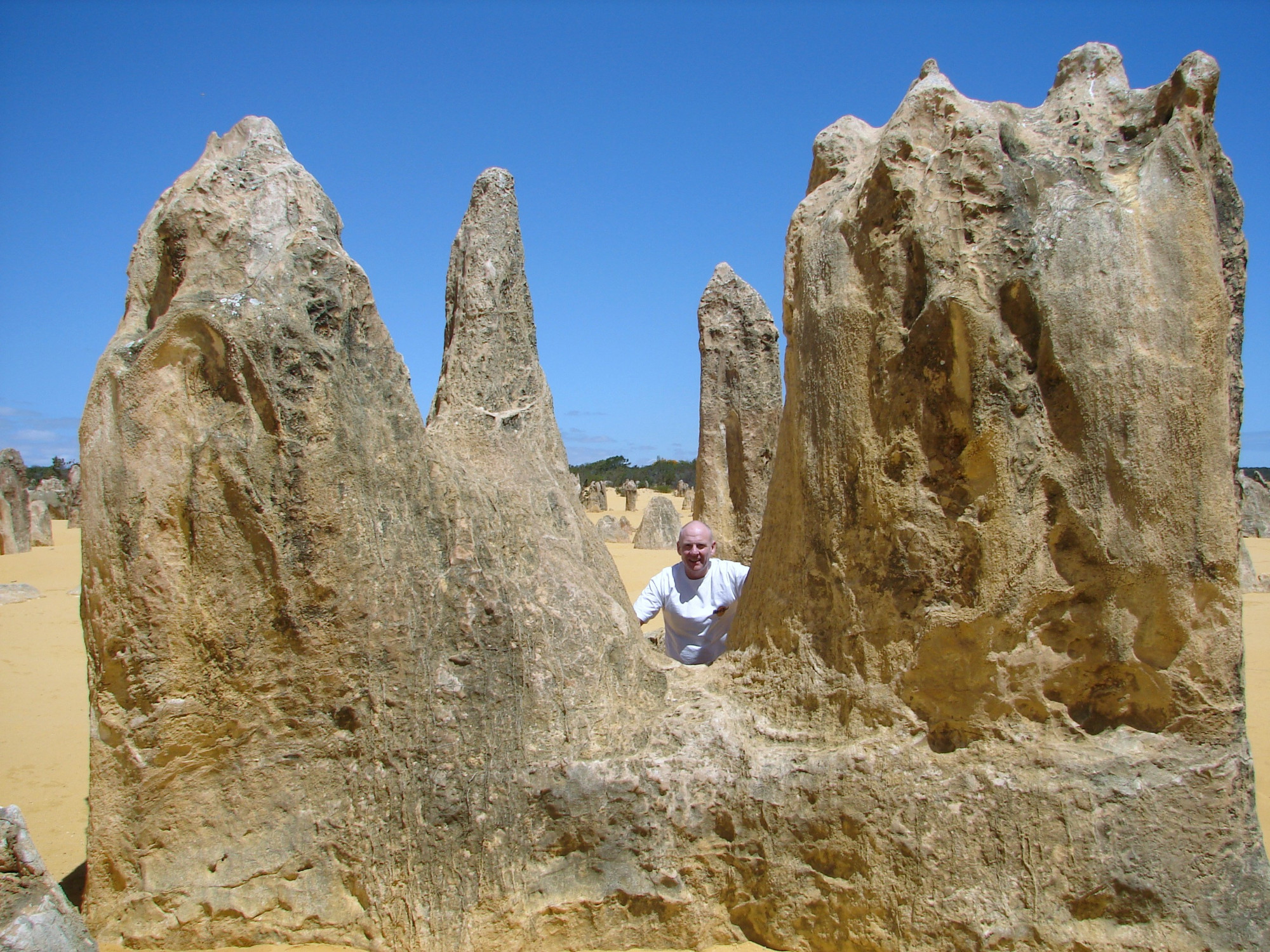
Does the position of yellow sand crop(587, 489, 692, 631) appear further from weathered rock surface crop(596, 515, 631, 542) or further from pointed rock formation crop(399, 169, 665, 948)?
pointed rock formation crop(399, 169, 665, 948)

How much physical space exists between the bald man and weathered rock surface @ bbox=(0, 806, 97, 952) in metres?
1.99

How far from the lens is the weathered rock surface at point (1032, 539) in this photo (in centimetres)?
203

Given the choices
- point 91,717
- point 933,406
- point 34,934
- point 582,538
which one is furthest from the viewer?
point 582,538

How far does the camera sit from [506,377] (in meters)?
2.81

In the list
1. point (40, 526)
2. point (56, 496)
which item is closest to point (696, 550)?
point (40, 526)

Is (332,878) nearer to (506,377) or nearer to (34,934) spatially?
(34,934)

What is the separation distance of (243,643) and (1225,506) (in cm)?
246

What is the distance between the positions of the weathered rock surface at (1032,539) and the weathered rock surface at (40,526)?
17.0 m

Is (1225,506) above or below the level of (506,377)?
below

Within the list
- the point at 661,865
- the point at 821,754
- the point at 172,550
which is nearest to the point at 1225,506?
the point at 821,754

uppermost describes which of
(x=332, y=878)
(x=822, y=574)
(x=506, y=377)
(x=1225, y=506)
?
(x=506, y=377)

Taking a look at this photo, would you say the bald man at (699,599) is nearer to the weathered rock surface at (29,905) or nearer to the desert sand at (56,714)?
the desert sand at (56,714)

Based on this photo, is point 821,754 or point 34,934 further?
point 821,754

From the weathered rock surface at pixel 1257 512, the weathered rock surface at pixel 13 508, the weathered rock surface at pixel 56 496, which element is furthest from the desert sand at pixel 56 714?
the weathered rock surface at pixel 56 496
